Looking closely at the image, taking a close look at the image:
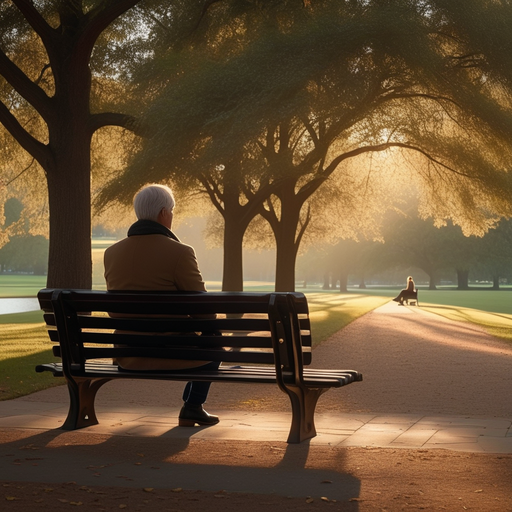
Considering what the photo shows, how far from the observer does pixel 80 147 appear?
16625 mm

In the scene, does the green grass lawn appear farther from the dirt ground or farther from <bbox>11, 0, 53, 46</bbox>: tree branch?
the dirt ground

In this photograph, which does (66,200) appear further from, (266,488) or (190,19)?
(266,488)

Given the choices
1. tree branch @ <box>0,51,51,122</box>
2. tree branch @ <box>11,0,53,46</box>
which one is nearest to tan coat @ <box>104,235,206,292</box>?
tree branch @ <box>0,51,51,122</box>

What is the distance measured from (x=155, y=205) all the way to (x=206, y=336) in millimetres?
985

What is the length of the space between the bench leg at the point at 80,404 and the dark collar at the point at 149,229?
3.71 feet

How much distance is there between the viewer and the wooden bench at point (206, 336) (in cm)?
559

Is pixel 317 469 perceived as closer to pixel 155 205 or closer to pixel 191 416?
pixel 191 416

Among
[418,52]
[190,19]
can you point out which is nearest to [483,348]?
[418,52]

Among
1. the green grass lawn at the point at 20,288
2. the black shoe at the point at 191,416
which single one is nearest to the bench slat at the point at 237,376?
the black shoe at the point at 191,416

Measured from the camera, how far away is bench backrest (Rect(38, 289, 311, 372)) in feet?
18.3

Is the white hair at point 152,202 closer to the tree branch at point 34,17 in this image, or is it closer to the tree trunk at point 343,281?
the tree branch at point 34,17

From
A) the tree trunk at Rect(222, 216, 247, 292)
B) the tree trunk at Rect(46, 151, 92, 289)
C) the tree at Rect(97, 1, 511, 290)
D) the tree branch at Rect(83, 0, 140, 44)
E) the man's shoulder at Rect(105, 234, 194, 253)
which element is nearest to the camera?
the man's shoulder at Rect(105, 234, 194, 253)

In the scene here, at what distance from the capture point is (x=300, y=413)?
578cm

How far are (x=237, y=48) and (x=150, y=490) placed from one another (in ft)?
48.4
